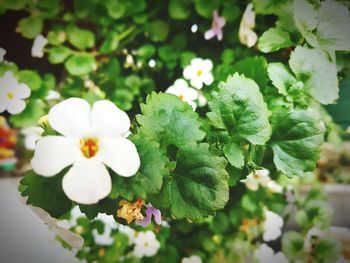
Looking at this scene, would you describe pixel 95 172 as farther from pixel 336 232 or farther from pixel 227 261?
pixel 336 232

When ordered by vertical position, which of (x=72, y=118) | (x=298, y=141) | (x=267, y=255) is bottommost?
(x=267, y=255)

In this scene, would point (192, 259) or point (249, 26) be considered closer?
point (249, 26)

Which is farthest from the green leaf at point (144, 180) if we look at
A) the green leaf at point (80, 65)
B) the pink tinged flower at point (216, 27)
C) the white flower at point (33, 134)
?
the green leaf at point (80, 65)

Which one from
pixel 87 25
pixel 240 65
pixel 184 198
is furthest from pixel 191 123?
pixel 87 25

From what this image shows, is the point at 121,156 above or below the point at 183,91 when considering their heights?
above

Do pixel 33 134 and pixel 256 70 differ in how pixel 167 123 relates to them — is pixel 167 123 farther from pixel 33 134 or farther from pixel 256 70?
pixel 33 134

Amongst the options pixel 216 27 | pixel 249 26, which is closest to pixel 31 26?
pixel 216 27
